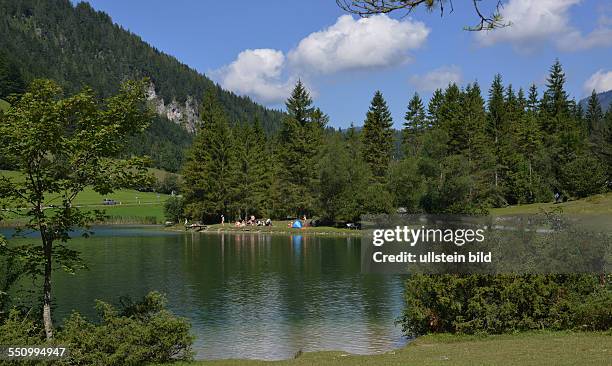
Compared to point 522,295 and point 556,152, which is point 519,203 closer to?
point 556,152

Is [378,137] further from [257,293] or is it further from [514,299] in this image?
[514,299]

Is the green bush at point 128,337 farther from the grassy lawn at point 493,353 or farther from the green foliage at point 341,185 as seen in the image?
the green foliage at point 341,185

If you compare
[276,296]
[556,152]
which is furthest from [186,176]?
[276,296]

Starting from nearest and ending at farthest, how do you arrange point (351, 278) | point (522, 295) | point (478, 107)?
1. point (522, 295)
2. point (351, 278)
3. point (478, 107)

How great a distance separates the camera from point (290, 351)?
20484 mm

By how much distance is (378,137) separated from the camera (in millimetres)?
92562

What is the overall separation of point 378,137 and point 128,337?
79409mm

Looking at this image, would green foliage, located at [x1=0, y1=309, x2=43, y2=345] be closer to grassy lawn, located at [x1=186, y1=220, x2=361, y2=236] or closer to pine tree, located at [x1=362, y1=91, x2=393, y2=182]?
grassy lawn, located at [x1=186, y1=220, x2=361, y2=236]

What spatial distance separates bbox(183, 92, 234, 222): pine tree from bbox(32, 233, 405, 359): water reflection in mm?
30666

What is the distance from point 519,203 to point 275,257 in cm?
4422

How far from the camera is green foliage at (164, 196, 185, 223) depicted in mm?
98088

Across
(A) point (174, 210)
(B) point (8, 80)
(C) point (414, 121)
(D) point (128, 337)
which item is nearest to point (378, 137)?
(C) point (414, 121)

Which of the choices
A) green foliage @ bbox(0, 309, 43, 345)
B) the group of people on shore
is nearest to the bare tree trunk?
green foliage @ bbox(0, 309, 43, 345)

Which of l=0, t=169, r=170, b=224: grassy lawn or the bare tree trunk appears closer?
the bare tree trunk
